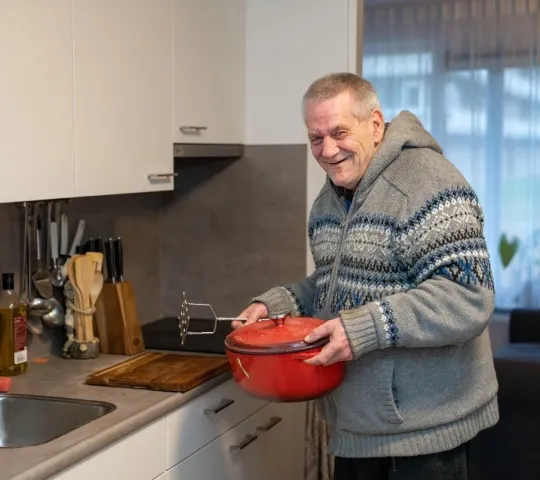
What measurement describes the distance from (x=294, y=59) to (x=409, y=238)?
119 centimetres

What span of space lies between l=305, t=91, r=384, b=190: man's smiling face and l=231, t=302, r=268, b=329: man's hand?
0.39 metres

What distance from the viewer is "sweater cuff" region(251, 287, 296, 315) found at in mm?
2088

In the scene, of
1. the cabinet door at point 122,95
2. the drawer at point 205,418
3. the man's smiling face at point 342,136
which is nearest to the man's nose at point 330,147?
the man's smiling face at point 342,136

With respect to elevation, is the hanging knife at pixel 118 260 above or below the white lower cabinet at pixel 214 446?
above

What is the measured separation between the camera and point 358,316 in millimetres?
1689

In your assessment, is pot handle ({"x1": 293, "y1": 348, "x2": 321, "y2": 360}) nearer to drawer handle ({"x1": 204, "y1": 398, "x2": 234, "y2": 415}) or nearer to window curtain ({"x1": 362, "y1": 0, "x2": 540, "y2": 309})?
drawer handle ({"x1": 204, "y1": 398, "x2": 234, "y2": 415})

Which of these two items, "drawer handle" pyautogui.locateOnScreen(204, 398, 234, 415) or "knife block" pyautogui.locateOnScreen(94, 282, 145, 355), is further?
"knife block" pyautogui.locateOnScreen(94, 282, 145, 355)

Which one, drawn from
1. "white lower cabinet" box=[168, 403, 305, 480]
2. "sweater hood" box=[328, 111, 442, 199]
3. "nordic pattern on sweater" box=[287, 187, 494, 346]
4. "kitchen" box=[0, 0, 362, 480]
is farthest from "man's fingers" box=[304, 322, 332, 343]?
"white lower cabinet" box=[168, 403, 305, 480]

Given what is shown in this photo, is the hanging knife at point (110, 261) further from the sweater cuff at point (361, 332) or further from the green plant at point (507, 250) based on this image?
the green plant at point (507, 250)

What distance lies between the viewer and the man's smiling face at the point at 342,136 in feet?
5.96

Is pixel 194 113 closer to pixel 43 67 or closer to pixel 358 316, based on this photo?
pixel 43 67

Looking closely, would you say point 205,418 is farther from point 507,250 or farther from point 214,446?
point 507,250

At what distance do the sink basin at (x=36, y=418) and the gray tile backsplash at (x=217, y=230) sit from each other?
0.79 meters

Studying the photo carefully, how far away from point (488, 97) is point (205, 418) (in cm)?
376
